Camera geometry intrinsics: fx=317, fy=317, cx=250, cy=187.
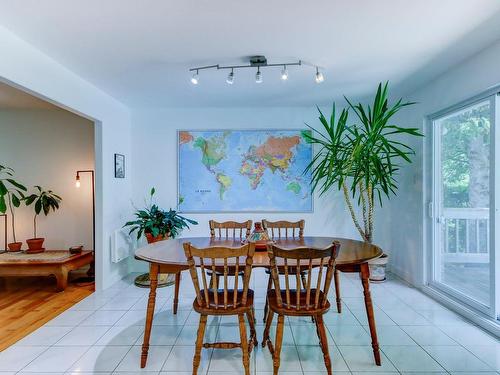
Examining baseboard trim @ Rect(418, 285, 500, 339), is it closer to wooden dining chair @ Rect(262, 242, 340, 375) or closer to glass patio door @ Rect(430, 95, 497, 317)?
glass patio door @ Rect(430, 95, 497, 317)

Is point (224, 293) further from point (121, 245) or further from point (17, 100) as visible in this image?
point (17, 100)

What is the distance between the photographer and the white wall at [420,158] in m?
2.76

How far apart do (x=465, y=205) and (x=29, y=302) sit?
4.70 m

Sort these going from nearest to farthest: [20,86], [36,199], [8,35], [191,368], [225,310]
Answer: [225,310], [191,368], [8,35], [20,86], [36,199]

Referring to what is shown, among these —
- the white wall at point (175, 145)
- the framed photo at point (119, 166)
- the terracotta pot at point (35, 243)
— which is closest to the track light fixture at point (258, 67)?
the white wall at point (175, 145)

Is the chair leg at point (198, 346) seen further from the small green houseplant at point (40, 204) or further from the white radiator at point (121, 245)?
the small green houseplant at point (40, 204)

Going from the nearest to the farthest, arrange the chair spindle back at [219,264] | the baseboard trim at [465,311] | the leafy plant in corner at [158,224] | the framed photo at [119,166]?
the chair spindle back at [219,264]
the baseboard trim at [465,311]
the leafy plant in corner at [158,224]
the framed photo at [119,166]

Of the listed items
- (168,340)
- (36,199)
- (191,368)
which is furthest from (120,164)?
(191,368)

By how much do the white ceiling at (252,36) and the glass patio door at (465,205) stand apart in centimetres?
59

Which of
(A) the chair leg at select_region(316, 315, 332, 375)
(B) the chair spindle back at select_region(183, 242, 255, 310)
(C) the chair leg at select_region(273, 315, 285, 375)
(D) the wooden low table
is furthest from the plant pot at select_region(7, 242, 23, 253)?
(A) the chair leg at select_region(316, 315, 332, 375)

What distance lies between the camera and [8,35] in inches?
92.9

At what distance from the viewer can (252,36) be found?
2447 millimetres

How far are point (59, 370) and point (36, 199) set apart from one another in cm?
317

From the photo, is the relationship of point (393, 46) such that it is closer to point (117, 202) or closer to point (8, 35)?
point (8, 35)
